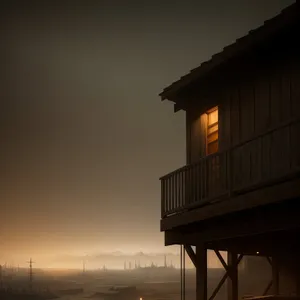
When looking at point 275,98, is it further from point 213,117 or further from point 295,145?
point 213,117

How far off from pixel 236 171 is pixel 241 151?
706mm

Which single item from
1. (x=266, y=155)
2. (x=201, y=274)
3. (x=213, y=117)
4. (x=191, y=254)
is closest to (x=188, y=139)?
(x=213, y=117)

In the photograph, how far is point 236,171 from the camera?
49.6 ft

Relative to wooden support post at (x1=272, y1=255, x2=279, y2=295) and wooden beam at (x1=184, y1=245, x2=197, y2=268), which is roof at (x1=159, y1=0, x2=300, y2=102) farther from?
wooden support post at (x1=272, y1=255, x2=279, y2=295)

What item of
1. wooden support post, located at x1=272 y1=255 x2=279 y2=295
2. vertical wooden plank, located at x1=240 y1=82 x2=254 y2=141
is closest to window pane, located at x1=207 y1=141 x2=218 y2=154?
vertical wooden plank, located at x1=240 y1=82 x2=254 y2=141

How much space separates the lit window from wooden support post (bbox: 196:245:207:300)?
293 centimetres

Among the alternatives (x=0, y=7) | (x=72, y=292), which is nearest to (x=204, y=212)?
(x=0, y=7)

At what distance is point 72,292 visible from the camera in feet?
453

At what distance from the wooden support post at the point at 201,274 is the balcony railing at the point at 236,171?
1297mm

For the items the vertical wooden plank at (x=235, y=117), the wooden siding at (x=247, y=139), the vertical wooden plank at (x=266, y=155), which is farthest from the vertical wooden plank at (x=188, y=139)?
the vertical wooden plank at (x=266, y=155)

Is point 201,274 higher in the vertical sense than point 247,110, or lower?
lower

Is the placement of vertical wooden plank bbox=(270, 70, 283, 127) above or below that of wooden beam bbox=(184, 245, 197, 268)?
above

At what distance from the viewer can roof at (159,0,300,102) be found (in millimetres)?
13430

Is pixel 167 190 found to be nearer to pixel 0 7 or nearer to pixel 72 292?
pixel 0 7
